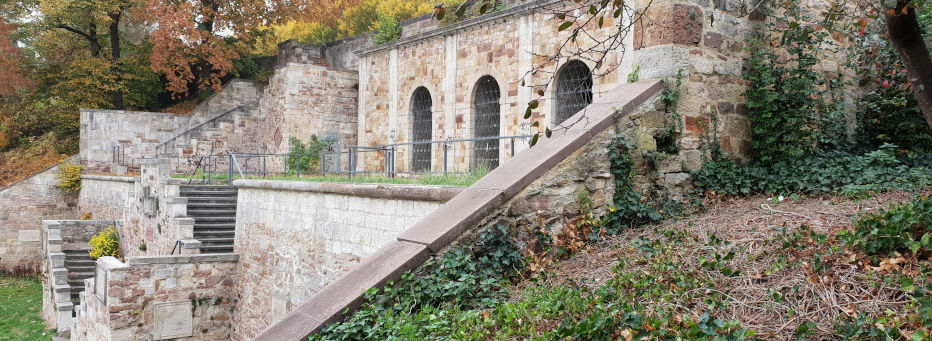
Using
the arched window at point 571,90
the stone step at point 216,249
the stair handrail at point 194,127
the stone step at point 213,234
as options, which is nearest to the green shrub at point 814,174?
the arched window at point 571,90

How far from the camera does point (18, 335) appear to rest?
13.9m

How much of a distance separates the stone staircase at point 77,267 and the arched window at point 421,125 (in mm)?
8954

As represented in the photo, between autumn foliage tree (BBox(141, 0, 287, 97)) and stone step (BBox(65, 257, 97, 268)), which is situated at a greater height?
autumn foliage tree (BBox(141, 0, 287, 97))

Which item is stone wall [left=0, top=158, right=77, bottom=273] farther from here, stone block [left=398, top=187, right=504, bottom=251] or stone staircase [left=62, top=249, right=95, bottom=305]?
stone block [left=398, top=187, right=504, bottom=251]

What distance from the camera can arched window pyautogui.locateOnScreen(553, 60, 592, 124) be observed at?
567 inches

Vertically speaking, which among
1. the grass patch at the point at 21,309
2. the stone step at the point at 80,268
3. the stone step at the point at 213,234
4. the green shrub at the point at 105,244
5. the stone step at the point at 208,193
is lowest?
the grass patch at the point at 21,309

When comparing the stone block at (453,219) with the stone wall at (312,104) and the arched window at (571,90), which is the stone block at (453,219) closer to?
the arched window at (571,90)

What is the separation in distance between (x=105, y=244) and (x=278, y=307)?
965 cm

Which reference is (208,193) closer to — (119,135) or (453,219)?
(119,135)

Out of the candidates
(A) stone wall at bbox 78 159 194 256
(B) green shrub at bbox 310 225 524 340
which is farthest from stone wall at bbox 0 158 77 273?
(B) green shrub at bbox 310 225 524 340

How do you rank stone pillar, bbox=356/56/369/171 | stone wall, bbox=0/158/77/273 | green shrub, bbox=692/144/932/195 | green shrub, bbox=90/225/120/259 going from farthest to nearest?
1. stone wall, bbox=0/158/77/273
2. stone pillar, bbox=356/56/369/171
3. green shrub, bbox=90/225/120/259
4. green shrub, bbox=692/144/932/195

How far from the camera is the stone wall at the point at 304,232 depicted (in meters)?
8.37

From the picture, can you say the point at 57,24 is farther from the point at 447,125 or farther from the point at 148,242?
the point at 447,125

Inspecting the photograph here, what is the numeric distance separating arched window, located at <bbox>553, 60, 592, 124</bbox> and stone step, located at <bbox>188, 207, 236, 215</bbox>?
7.56 m
